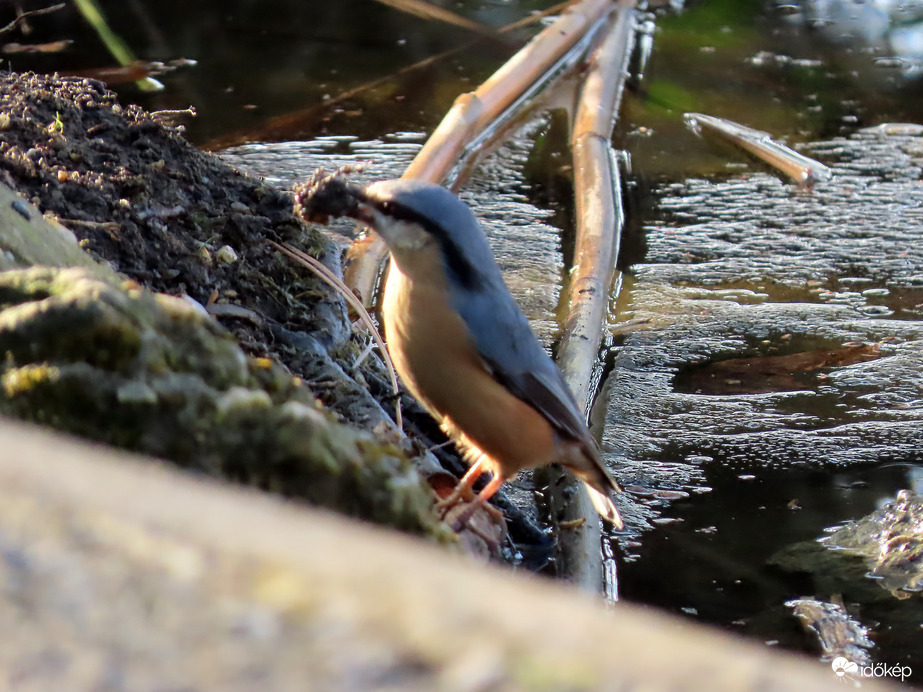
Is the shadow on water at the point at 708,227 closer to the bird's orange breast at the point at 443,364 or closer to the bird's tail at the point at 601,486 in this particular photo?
the bird's tail at the point at 601,486

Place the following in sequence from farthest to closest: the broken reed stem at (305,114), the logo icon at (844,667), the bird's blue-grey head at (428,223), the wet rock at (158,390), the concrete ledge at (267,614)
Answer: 1. the broken reed stem at (305,114)
2. the bird's blue-grey head at (428,223)
3. the logo icon at (844,667)
4. the wet rock at (158,390)
5. the concrete ledge at (267,614)

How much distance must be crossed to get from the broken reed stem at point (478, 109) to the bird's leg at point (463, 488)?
3.95ft

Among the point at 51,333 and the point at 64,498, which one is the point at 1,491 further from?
the point at 51,333

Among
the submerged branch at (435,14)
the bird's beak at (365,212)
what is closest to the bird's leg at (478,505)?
the bird's beak at (365,212)

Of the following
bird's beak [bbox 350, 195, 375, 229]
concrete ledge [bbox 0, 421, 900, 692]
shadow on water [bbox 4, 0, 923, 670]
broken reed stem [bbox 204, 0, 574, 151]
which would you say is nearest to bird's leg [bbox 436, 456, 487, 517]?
shadow on water [bbox 4, 0, 923, 670]

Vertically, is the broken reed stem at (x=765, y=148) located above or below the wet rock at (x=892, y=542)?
above

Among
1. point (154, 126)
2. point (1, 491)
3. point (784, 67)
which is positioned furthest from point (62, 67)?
point (1, 491)

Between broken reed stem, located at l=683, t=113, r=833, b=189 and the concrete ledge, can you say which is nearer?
Answer: the concrete ledge

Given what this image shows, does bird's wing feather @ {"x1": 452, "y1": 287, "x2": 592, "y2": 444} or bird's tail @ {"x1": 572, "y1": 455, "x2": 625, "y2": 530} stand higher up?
bird's wing feather @ {"x1": 452, "y1": 287, "x2": 592, "y2": 444}

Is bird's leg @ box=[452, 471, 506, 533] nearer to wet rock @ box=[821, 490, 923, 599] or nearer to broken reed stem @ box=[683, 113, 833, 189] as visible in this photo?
wet rock @ box=[821, 490, 923, 599]

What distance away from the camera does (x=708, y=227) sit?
5.05m

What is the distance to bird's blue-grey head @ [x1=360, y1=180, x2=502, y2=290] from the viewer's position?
2.51m

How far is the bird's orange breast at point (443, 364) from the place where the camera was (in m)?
2.53

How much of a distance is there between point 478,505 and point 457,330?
0.44 m
